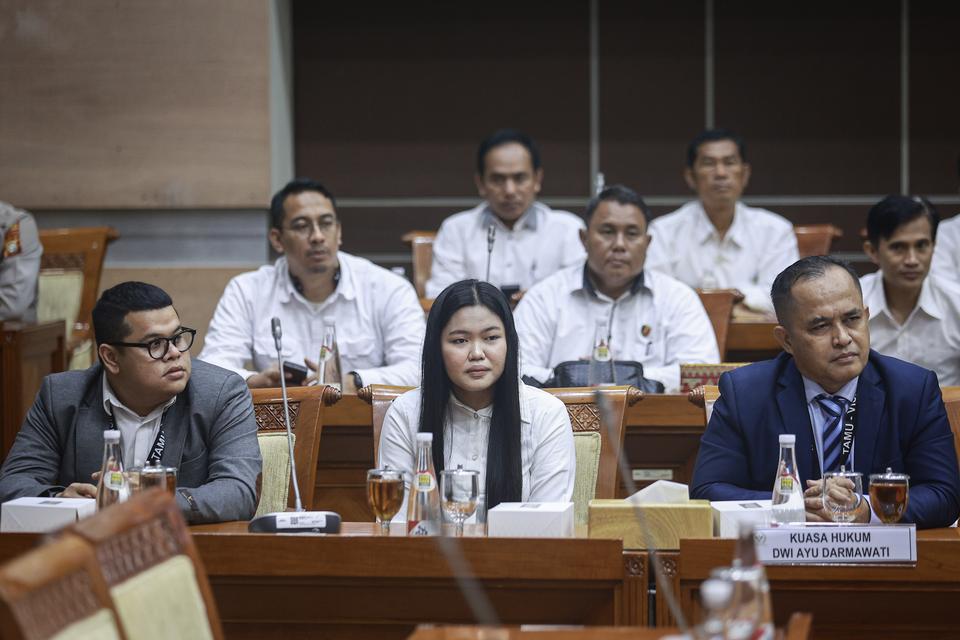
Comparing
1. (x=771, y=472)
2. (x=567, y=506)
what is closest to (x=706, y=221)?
(x=771, y=472)

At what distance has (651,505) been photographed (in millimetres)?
2246

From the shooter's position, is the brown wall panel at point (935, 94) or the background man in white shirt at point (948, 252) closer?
the background man in white shirt at point (948, 252)

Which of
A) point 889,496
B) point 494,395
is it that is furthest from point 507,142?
point 889,496

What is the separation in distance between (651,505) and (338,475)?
1.61 meters

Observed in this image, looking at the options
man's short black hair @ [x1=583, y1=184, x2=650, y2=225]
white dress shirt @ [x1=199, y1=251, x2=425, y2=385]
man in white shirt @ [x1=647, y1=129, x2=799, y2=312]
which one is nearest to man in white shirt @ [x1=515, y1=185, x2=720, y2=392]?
man's short black hair @ [x1=583, y1=184, x2=650, y2=225]

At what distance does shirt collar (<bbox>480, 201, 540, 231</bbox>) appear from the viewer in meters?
5.78

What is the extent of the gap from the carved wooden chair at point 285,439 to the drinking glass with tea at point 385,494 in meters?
0.69

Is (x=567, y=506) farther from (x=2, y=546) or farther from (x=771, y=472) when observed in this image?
(x=2, y=546)

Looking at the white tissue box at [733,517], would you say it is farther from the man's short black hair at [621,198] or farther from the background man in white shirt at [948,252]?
the background man in white shirt at [948,252]

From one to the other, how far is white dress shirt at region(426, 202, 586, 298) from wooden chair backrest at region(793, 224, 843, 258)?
3.25 ft

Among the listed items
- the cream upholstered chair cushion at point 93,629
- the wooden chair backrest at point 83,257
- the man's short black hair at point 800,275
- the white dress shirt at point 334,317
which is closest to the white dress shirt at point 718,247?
the white dress shirt at point 334,317

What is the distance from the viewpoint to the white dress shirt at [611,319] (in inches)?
175

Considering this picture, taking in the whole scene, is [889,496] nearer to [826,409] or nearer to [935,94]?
[826,409]

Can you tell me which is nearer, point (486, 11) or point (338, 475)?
point (338, 475)
